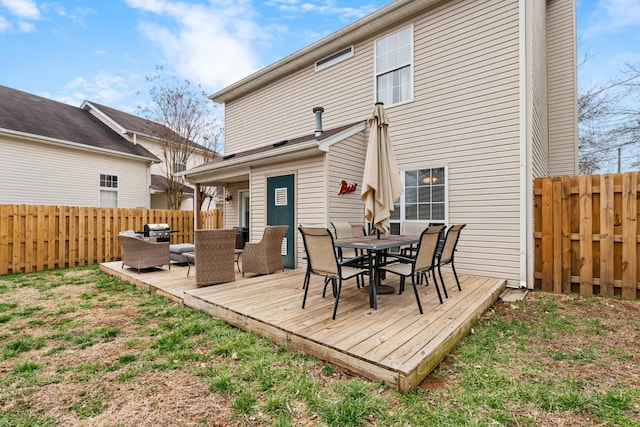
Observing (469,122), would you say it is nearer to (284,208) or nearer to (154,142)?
(284,208)

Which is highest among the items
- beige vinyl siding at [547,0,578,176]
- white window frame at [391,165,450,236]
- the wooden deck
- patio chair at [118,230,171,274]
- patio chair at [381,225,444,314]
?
beige vinyl siding at [547,0,578,176]

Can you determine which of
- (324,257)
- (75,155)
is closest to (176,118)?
(75,155)

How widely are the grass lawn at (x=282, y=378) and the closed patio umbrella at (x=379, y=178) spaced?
74.2 inches

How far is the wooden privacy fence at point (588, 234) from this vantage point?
4539mm

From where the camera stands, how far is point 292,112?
8844 millimetres

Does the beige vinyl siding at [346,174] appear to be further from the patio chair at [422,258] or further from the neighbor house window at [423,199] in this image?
the patio chair at [422,258]

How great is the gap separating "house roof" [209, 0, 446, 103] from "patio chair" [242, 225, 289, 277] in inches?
202

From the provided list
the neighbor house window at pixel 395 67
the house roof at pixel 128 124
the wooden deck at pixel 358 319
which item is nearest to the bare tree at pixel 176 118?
the house roof at pixel 128 124

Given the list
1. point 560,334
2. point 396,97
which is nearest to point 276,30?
point 396,97

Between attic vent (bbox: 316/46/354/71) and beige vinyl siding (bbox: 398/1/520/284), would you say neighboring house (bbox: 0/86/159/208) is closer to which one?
attic vent (bbox: 316/46/354/71)

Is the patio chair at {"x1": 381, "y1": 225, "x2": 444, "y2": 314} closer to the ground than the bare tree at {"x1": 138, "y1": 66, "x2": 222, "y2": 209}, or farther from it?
closer to the ground

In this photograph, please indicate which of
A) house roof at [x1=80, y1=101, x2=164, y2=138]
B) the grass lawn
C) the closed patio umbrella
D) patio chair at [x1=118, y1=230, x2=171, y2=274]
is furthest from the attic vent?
house roof at [x1=80, y1=101, x2=164, y2=138]

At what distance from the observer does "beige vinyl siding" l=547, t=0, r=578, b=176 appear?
23.2ft

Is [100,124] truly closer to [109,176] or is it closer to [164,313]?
[109,176]
